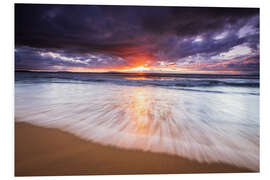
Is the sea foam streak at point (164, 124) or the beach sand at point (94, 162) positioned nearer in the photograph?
the beach sand at point (94, 162)

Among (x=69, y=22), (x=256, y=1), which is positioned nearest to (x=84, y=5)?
(x=69, y=22)

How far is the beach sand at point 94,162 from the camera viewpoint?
133cm

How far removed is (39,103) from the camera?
2.39 metres

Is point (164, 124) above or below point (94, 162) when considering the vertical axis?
above

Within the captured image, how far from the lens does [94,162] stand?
1.36 meters

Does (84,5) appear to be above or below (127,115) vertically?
above

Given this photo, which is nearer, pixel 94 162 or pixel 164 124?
pixel 94 162

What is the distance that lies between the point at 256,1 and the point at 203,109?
196 cm

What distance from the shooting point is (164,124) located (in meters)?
1.89

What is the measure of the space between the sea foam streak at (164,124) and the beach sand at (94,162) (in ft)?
0.26

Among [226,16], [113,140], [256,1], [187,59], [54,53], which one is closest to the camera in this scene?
[113,140]

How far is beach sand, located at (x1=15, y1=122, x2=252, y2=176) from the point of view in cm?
133

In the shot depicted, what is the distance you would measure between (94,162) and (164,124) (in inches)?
43.4
